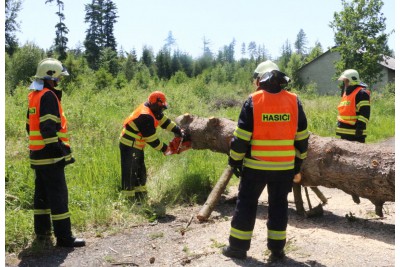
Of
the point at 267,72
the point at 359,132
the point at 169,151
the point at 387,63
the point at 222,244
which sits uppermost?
the point at 387,63

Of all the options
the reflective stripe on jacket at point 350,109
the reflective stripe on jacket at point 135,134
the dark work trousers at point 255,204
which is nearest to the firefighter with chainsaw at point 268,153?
the dark work trousers at point 255,204

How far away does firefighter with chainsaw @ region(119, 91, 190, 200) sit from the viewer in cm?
602

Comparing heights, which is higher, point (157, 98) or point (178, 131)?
point (157, 98)

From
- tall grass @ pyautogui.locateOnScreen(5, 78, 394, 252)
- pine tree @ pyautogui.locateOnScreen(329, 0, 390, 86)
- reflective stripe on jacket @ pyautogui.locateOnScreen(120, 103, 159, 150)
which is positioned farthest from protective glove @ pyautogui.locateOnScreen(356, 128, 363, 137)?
pine tree @ pyautogui.locateOnScreen(329, 0, 390, 86)

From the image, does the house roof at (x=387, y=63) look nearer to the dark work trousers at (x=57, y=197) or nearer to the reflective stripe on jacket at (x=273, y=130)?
the reflective stripe on jacket at (x=273, y=130)

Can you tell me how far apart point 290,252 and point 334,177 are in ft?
4.13

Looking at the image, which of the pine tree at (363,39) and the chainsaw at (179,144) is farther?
the pine tree at (363,39)

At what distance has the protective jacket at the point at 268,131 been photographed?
12.8ft

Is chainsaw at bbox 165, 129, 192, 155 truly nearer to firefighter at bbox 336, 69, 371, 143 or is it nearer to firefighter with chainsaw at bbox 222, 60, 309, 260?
firefighter with chainsaw at bbox 222, 60, 309, 260

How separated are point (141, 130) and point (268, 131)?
2.63 metres

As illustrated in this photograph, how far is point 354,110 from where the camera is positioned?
7074mm

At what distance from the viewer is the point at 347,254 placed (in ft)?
13.4

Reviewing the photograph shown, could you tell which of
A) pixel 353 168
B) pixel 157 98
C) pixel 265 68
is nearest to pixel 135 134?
pixel 157 98

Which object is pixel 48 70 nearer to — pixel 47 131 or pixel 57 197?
pixel 47 131
